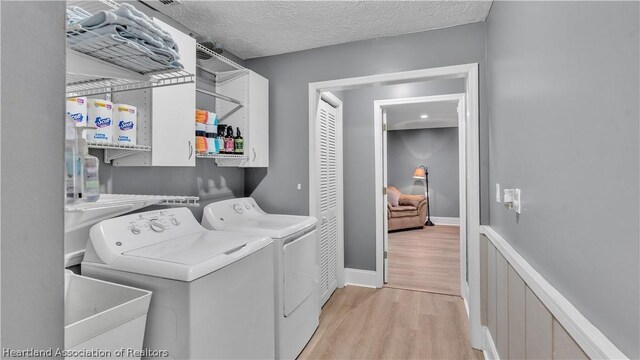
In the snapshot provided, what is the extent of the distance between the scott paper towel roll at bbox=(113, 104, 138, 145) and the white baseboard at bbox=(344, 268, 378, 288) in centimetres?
252

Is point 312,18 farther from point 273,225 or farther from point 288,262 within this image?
point 288,262

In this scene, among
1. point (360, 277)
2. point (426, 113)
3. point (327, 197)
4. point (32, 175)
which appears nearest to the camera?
point (32, 175)

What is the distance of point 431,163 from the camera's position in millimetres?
7176

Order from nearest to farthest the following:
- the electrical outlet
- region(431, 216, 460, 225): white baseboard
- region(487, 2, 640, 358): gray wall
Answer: region(487, 2, 640, 358): gray wall < the electrical outlet < region(431, 216, 460, 225): white baseboard

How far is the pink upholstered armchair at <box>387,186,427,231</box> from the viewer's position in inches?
238

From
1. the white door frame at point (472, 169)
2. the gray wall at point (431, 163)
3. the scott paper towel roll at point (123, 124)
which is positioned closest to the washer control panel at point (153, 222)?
the scott paper towel roll at point (123, 124)

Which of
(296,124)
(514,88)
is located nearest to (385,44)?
(296,124)

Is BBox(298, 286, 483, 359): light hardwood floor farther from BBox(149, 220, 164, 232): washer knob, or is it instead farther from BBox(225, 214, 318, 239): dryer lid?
BBox(149, 220, 164, 232): washer knob

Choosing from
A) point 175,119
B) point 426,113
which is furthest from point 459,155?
point 175,119

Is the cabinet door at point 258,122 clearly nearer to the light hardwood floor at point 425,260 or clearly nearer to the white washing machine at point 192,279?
the white washing machine at point 192,279

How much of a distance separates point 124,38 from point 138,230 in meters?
0.95

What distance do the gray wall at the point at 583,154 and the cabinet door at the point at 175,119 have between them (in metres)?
1.72

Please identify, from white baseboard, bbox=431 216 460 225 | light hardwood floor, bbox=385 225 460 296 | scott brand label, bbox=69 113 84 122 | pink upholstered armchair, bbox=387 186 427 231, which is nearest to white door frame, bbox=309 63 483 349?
light hardwood floor, bbox=385 225 460 296

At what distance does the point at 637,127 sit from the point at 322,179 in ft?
7.62
